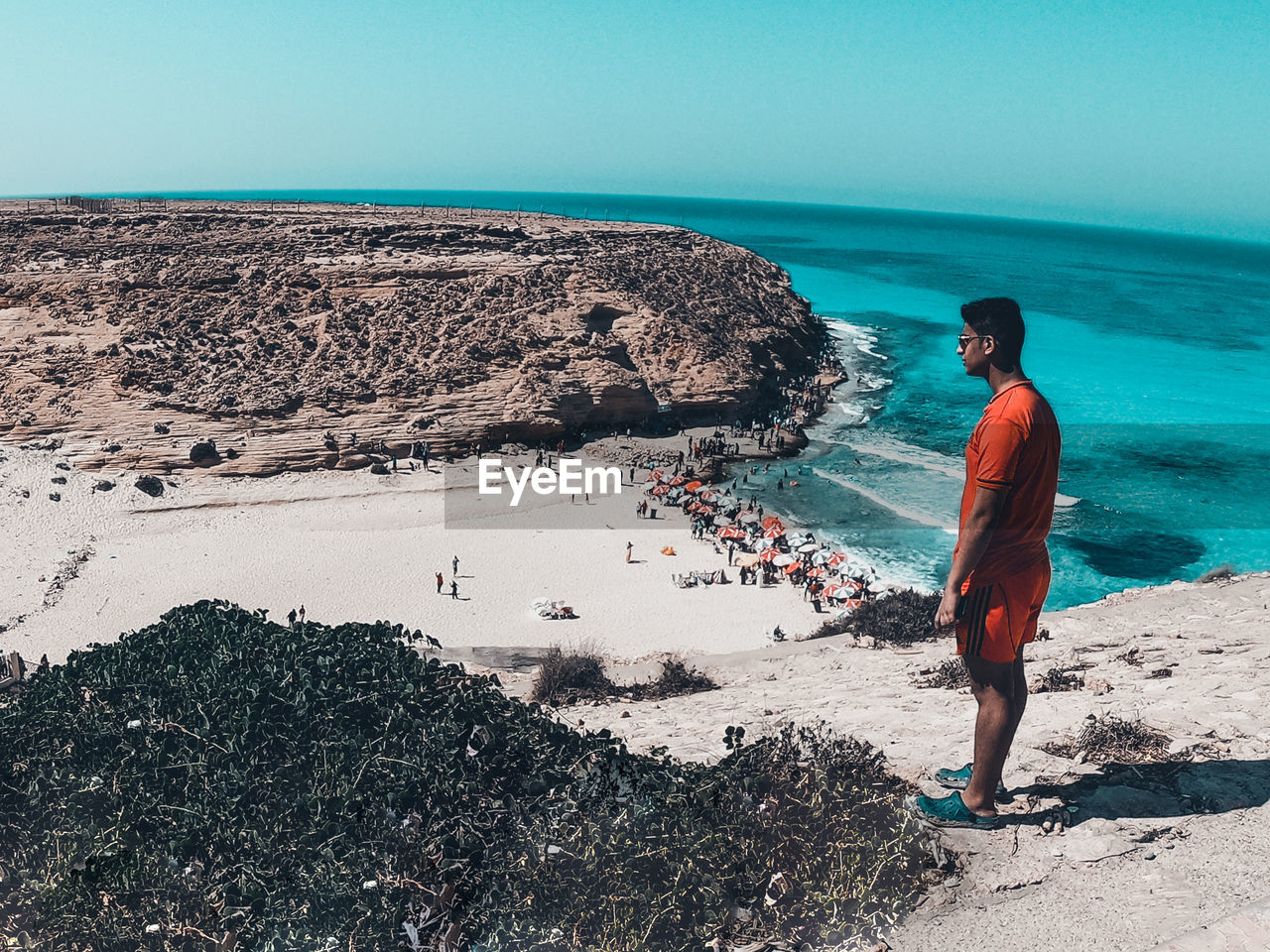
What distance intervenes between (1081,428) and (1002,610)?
120 feet

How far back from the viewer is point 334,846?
14.2 ft

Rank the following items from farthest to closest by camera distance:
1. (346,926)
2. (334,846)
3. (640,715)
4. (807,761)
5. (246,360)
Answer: (246,360), (640,715), (807,761), (334,846), (346,926)

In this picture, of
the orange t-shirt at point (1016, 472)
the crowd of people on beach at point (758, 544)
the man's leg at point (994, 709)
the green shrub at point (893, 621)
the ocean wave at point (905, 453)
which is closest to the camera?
the orange t-shirt at point (1016, 472)

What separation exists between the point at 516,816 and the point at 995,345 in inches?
140

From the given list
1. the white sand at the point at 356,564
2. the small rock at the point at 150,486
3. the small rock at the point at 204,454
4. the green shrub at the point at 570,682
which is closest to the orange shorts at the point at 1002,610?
the green shrub at the point at 570,682

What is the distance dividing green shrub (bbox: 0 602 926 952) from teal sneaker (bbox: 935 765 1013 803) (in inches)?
12.6

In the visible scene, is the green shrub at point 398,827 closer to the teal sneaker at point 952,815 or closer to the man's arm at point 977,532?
the teal sneaker at point 952,815

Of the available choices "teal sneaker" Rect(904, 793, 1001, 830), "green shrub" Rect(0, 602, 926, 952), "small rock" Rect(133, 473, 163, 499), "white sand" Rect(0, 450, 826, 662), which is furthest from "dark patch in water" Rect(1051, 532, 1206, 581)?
"small rock" Rect(133, 473, 163, 499)

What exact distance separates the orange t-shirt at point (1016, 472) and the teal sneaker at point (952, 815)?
1276 millimetres

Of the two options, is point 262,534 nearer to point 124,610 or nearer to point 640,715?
point 124,610

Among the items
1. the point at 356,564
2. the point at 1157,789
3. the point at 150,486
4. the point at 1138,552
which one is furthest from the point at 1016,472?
the point at 150,486

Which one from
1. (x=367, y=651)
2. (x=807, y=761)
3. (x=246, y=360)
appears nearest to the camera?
(x=807, y=761)

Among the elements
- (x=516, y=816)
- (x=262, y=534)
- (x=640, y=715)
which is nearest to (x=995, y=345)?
(x=516, y=816)

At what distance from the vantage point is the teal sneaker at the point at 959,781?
461cm
